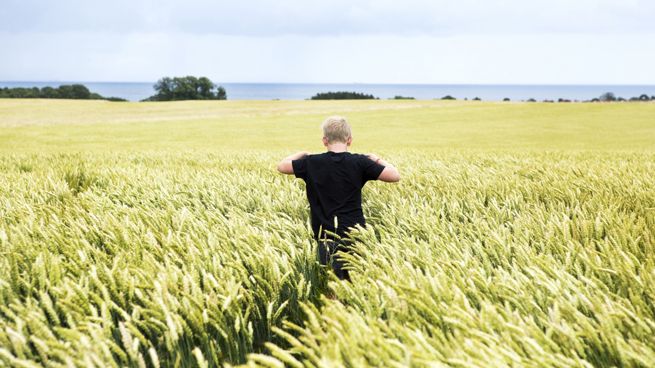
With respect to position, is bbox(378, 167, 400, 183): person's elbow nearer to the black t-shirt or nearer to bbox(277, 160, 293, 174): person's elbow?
the black t-shirt

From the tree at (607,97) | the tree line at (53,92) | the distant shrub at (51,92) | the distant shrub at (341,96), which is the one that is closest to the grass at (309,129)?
the tree at (607,97)

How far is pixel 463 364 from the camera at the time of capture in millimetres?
1145

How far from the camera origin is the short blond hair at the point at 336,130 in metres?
3.39

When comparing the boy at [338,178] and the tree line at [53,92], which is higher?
the tree line at [53,92]

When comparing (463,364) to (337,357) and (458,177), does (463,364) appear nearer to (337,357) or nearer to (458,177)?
(337,357)

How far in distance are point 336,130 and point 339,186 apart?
0.44 meters

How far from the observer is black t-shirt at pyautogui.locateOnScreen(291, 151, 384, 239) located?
3295 mm

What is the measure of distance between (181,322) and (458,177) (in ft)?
12.3

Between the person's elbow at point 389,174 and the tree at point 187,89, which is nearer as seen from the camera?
the person's elbow at point 389,174

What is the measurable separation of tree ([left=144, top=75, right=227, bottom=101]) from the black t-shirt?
277 ft

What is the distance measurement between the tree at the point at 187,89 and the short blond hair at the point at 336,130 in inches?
3326

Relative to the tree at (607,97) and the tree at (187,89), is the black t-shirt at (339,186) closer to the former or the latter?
the tree at (607,97)

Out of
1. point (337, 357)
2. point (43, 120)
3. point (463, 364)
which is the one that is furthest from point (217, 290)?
point (43, 120)

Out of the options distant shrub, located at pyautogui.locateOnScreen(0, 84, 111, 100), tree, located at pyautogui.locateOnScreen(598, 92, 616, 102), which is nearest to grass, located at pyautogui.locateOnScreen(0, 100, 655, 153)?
tree, located at pyautogui.locateOnScreen(598, 92, 616, 102)
